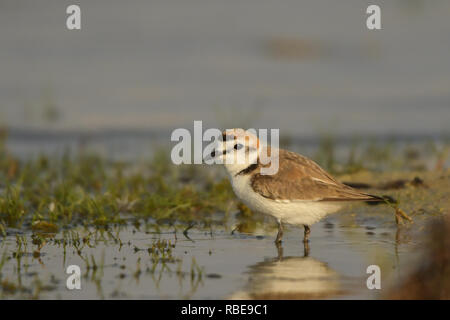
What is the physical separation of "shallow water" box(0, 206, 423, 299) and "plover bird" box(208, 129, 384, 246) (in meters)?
0.37

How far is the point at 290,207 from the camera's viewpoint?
30.4 feet

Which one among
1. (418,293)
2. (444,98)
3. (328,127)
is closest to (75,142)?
(328,127)

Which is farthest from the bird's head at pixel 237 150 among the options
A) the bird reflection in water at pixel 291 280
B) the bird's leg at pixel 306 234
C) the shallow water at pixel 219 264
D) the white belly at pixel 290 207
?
the bird reflection in water at pixel 291 280

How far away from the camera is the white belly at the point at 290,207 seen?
925 cm

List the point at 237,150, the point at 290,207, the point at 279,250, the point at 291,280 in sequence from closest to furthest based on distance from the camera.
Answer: the point at 291,280
the point at 279,250
the point at 290,207
the point at 237,150

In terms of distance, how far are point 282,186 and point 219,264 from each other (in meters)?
1.54

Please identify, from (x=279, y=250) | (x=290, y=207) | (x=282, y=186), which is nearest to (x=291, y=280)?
(x=279, y=250)

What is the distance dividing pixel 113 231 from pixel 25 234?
104 centimetres

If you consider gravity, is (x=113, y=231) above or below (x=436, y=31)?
below

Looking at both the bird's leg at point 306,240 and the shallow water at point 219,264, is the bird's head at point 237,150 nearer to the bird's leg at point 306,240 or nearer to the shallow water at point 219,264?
the shallow water at point 219,264

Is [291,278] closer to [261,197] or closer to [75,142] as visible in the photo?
[261,197]

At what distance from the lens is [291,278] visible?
25.2 ft

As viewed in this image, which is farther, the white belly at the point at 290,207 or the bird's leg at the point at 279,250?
the white belly at the point at 290,207

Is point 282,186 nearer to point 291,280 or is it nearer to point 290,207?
point 290,207
